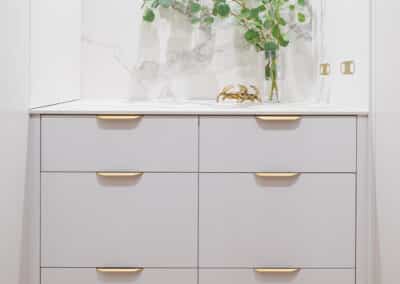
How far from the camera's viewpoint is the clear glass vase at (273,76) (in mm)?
2571

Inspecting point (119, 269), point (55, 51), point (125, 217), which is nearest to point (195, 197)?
point (125, 217)

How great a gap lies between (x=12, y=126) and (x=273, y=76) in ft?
3.78

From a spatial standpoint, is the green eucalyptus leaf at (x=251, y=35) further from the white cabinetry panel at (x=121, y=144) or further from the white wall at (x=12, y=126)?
the white wall at (x=12, y=126)

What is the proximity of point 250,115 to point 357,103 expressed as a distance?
1.32 feet

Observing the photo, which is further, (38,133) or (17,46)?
(38,133)

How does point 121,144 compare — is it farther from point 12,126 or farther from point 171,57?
point 171,57

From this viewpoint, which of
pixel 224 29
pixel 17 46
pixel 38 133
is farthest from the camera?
pixel 224 29

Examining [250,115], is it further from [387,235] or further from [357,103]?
[387,235]

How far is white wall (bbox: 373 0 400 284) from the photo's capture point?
191 cm

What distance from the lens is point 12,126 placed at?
1.85 meters

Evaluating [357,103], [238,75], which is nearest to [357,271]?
[357,103]

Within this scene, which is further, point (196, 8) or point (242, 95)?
point (196, 8)

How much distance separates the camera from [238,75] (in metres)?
2.69

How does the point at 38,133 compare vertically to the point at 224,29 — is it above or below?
below
